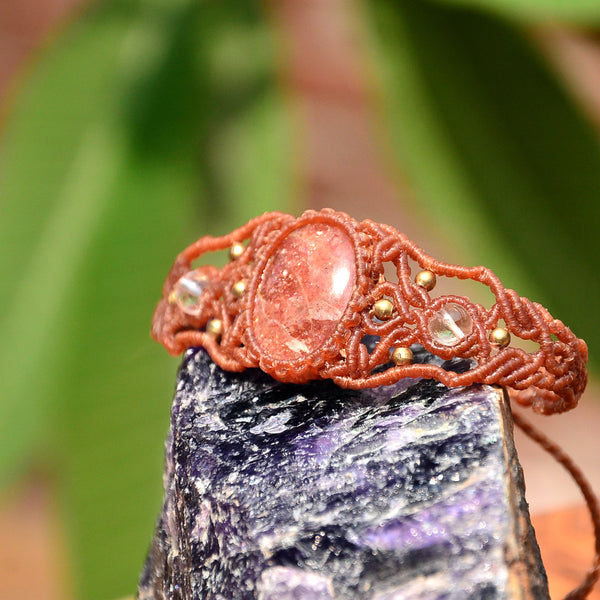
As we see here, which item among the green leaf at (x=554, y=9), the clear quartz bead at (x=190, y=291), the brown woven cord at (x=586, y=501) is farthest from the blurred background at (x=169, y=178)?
the brown woven cord at (x=586, y=501)

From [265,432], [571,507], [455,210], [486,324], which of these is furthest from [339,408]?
[455,210]

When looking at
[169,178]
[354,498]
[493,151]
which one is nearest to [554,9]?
[493,151]

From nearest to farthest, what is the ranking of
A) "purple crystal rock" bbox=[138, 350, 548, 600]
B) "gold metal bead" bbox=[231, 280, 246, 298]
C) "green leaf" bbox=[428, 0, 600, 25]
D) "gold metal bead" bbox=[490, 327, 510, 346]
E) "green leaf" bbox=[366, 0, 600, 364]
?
1. "purple crystal rock" bbox=[138, 350, 548, 600]
2. "gold metal bead" bbox=[490, 327, 510, 346]
3. "gold metal bead" bbox=[231, 280, 246, 298]
4. "green leaf" bbox=[428, 0, 600, 25]
5. "green leaf" bbox=[366, 0, 600, 364]

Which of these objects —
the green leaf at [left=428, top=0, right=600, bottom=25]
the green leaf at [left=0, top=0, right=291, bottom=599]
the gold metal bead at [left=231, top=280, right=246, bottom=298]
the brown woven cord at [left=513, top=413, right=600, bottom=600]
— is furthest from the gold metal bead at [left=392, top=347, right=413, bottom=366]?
the green leaf at [left=428, top=0, right=600, bottom=25]

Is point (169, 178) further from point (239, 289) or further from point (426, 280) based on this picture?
point (426, 280)

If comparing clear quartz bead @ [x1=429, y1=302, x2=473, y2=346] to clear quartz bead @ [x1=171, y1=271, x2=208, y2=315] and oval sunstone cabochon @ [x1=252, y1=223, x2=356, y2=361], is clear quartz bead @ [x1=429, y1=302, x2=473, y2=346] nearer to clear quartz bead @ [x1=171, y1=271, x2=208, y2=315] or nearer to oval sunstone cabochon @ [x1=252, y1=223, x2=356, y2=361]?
oval sunstone cabochon @ [x1=252, y1=223, x2=356, y2=361]

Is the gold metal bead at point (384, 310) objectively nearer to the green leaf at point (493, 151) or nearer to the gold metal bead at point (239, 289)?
the gold metal bead at point (239, 289)

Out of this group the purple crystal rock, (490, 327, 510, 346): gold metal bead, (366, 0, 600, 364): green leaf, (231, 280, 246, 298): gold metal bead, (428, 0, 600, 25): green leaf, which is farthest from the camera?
(366, 0, 600, 364): green leaf
